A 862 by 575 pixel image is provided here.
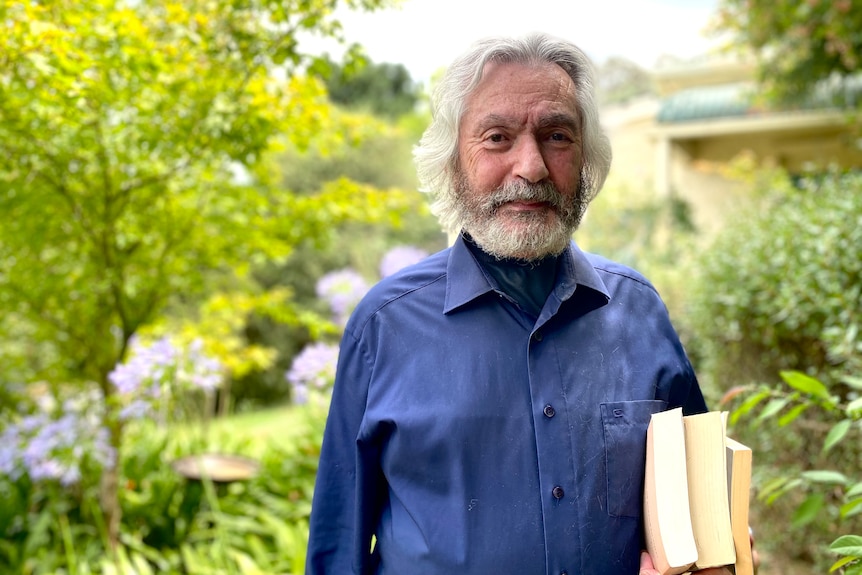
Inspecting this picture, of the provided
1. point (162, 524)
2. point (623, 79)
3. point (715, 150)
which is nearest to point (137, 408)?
point (162, 524)

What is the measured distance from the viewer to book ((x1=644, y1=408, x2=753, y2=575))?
1365 mm

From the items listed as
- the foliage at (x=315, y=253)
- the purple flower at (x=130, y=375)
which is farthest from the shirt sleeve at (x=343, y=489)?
the foliage at (x=315, y=253)

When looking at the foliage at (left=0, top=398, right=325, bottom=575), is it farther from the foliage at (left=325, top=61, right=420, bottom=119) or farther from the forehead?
the foliage at (left=325, top=61, right=420, bottom=119)

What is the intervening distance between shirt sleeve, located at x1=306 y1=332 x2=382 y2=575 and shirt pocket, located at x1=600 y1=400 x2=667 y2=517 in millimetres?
493

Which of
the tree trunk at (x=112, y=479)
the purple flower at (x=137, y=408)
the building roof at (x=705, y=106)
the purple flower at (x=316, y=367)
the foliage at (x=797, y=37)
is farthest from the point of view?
the building roof at (x=705, y=106)

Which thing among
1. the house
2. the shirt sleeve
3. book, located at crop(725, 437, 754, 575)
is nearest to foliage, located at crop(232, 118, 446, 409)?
the house

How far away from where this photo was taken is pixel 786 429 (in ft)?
12.4

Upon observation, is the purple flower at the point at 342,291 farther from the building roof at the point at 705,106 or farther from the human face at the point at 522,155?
the building roof at the point at 705,106

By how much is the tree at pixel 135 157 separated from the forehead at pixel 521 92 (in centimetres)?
165

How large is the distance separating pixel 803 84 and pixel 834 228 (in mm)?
6238

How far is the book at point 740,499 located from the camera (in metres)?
1.34

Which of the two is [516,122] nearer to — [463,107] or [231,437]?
[463,107]

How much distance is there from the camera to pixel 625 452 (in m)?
1.53

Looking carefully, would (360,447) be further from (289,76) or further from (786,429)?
(786,429)
